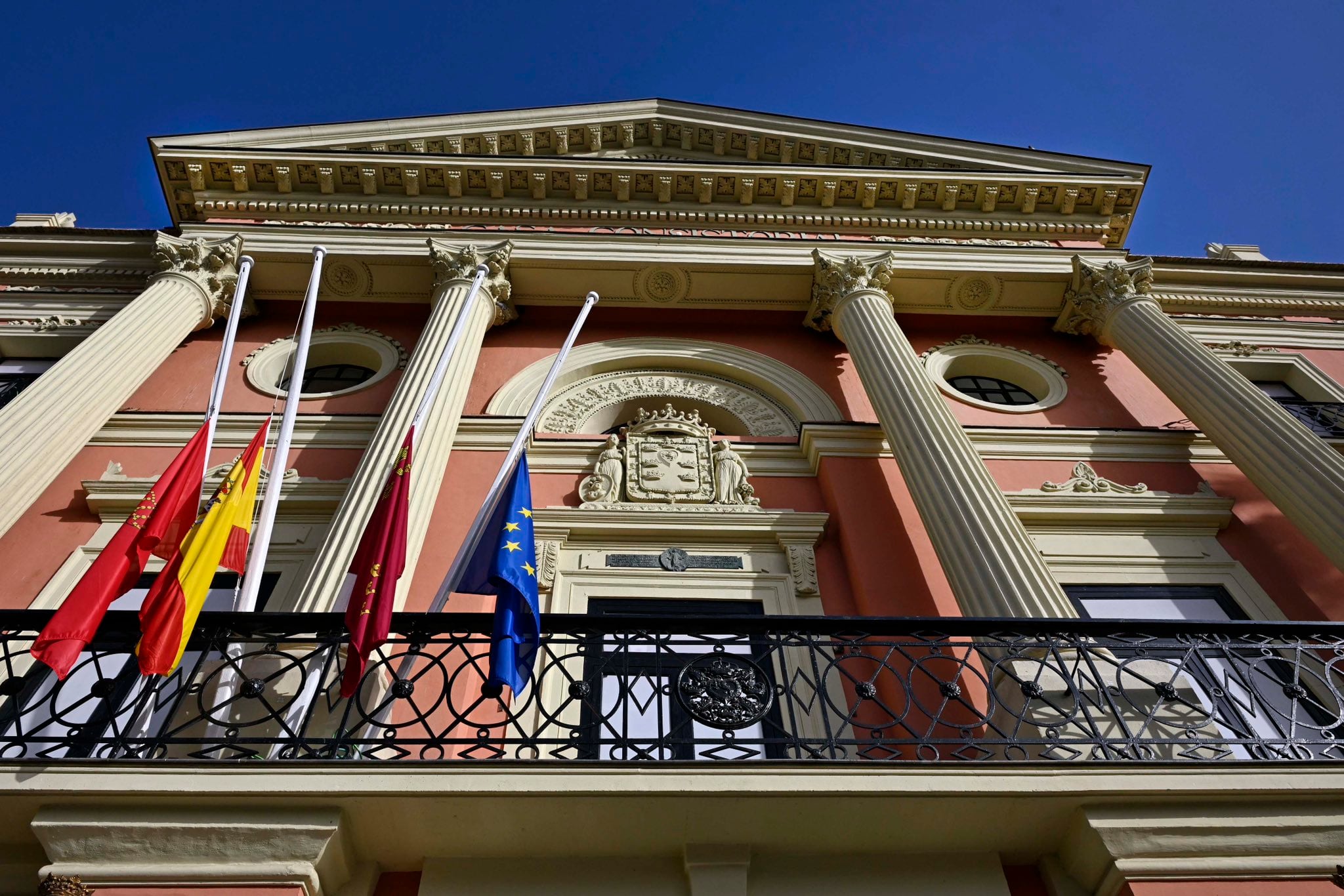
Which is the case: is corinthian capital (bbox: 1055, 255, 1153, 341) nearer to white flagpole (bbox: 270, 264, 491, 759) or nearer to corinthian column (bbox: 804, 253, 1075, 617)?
corinthian column (bbox: 804, 253, 1075, 617)

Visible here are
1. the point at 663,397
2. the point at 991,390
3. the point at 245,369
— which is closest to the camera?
the point at 245,369

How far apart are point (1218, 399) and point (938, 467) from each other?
3.89 metres

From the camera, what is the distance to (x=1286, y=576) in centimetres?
942

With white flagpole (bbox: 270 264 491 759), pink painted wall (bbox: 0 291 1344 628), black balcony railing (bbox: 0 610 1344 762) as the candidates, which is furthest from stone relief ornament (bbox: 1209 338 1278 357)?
white flagpole (bbox: 270 264 491 759)

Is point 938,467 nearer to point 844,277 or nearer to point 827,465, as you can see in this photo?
point 827,465

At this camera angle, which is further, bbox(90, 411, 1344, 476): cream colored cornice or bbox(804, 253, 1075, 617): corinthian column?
bbox(90, 411, 1344, 476): cream colored cornice

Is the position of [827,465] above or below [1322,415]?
below

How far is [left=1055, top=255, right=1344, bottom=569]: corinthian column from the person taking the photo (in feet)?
29.1

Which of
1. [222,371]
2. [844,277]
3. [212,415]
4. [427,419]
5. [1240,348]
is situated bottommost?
[212,415]

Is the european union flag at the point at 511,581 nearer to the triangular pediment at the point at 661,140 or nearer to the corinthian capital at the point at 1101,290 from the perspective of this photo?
the triangular pediment at the point at 661,140

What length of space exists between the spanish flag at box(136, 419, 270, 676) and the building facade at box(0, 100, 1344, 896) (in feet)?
0.77


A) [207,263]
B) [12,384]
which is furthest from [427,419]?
[12,384]

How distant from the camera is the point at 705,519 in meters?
9.72

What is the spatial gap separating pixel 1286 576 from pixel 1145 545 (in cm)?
131
